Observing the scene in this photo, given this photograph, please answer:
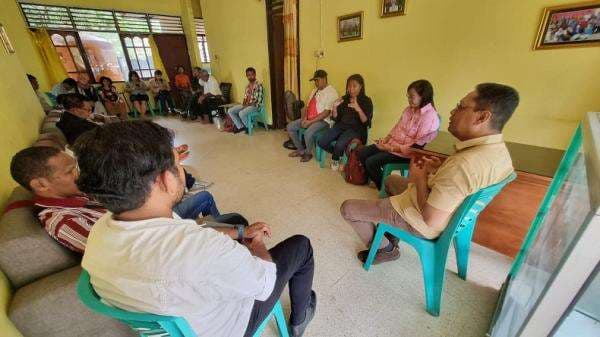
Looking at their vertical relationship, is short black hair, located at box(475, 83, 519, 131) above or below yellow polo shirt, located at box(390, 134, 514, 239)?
above

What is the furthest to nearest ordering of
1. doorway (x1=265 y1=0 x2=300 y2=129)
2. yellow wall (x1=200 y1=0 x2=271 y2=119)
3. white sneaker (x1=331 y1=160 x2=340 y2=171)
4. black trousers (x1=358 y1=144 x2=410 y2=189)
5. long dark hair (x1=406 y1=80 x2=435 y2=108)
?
yellow wall (x1=200 y1=0 x2=271 y2=119) → doorway (x1=265 y1=0 x2=300 y2=129) → white sneaker (x1=331 y1=160 x2=340 y2=171) → black trousers (x1=358 y1=144 x2=410 y2=189) → long dark hair (x1=406 y1=80 x2=435 y2=108)

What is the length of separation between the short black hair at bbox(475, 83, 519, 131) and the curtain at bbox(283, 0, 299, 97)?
3133 mm

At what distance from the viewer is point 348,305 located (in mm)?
1343

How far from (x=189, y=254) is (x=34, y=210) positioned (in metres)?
0.99

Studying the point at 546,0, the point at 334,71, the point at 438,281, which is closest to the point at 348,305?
the point at 438,281

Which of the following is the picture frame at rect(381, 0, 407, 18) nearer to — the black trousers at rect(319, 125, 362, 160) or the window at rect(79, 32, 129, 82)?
the black trousers at rect(319, 125, 362, 160)

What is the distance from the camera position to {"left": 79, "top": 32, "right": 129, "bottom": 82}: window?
5.57 m

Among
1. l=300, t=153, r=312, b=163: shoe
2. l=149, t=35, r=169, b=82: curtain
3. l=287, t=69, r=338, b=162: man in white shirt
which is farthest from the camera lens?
l=149, t=35, r=169, b=82: curtain

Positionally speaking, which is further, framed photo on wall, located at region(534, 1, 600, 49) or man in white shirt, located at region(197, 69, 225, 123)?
man in white shirt, located at region(197, 69, 225, 123)

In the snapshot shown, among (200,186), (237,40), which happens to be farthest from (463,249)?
(237,40)

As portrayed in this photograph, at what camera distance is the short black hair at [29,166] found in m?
0.98

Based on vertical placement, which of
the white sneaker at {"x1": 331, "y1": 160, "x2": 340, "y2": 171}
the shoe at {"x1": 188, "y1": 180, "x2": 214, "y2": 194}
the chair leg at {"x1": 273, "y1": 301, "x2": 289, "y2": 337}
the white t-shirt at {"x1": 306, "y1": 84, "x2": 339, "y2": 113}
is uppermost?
the white t-shirt at {"x1": 306, "y1": 84, "x2": 339, "y2": 113}

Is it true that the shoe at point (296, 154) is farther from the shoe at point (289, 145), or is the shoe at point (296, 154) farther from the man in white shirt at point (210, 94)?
the man in white shirt at point (210, 94)

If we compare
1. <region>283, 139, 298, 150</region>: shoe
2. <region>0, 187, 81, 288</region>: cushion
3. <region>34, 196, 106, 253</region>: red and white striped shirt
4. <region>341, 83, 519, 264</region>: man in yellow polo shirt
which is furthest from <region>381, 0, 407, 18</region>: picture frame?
<region>0, 187, 81, 288</region>: cushion
